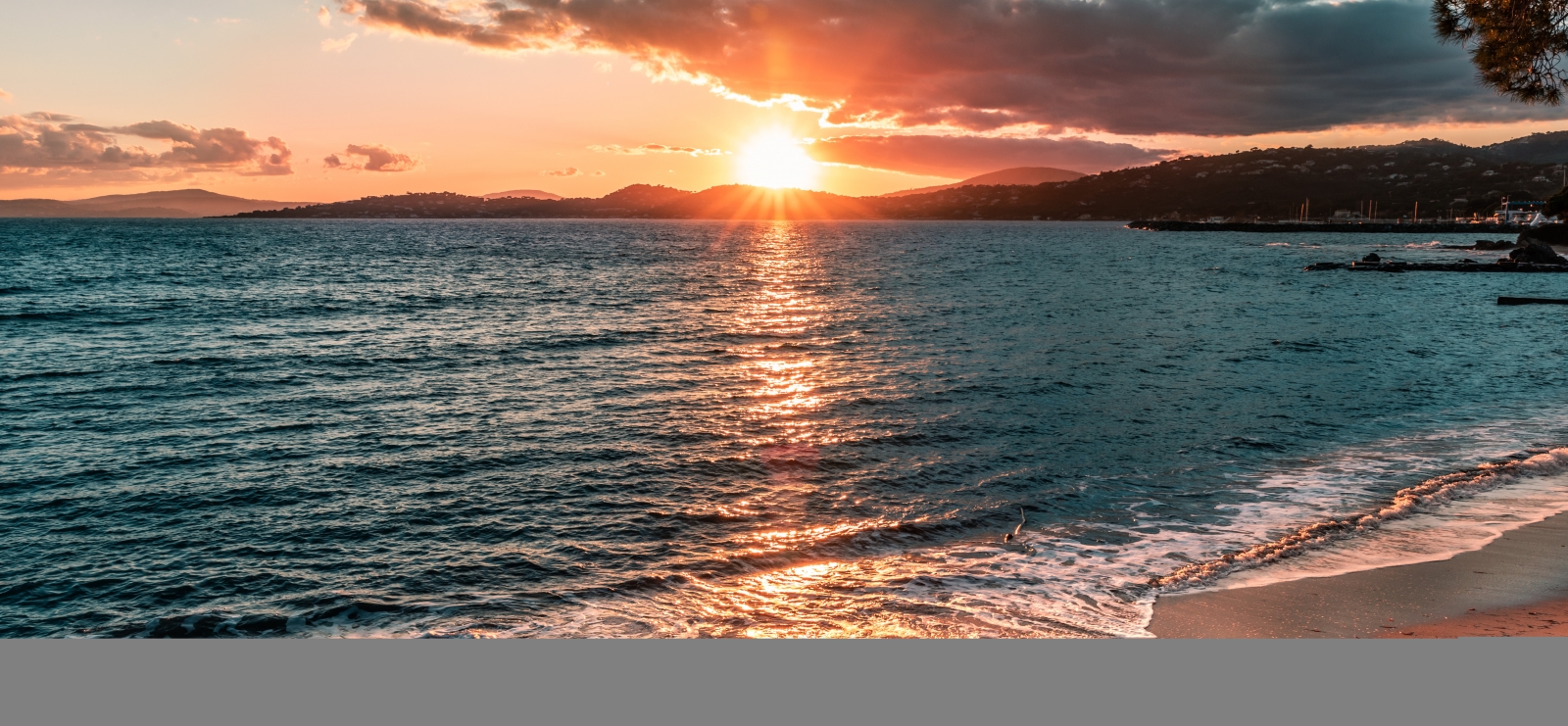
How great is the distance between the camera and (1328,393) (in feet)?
86.7

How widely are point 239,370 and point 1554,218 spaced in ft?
483

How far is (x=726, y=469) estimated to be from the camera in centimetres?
1805

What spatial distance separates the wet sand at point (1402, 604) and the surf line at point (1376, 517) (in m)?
0.81

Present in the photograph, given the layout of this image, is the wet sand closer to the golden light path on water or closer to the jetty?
the golden light path on water

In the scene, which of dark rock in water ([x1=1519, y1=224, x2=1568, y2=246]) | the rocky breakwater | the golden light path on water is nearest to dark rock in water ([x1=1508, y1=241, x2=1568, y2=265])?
the rocky breakwater

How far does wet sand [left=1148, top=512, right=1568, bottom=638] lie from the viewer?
1015 cm

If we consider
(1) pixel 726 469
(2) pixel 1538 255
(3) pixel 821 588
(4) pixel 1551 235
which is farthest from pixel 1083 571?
(4) pixel 1551 235

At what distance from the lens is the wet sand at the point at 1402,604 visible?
33.3 feet

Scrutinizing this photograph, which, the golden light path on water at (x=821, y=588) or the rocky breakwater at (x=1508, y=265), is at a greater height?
the rocky breakwater at (x=1508, y=265)

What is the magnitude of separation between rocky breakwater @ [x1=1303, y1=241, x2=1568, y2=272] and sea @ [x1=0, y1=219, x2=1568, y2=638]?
47826 millimetres

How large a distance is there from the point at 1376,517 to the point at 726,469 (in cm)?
1195

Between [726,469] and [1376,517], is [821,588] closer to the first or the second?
Answer: [726,469]

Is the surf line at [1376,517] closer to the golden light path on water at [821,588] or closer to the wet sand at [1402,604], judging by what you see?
the wet sand at [1402,604]

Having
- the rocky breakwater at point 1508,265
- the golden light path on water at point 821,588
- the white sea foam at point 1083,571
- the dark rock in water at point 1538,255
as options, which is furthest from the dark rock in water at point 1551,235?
the golden light path on water at point 821,588
